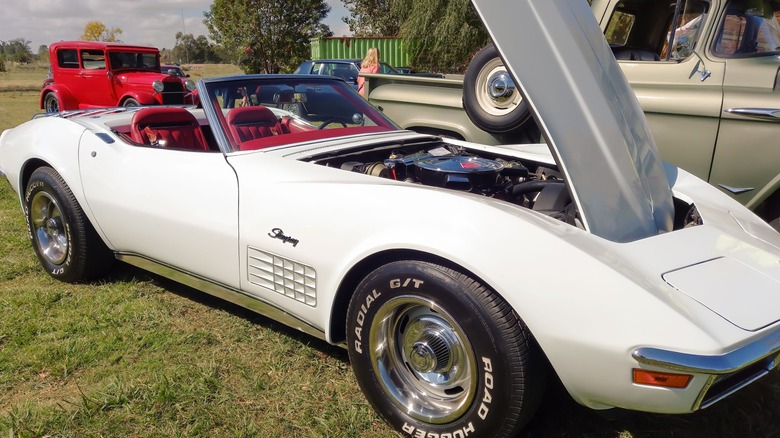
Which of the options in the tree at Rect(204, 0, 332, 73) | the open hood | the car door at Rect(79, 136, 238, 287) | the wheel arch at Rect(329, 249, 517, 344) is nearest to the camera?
the wheel arch at Rect(329, 249, 517, 344)

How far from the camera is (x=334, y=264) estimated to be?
7.02 ft

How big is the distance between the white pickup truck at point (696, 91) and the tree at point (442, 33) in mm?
14141

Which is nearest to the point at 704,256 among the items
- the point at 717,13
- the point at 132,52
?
the point at 717,13

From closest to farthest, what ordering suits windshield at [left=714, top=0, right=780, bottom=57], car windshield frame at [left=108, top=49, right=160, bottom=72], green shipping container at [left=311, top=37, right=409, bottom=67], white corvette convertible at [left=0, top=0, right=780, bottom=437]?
white corvette convertible at [left=0, top=0, right=780, bottom=437] < windshield at [left=714, top=0, right=780, bottom=57] < car windshield frame at [left=108, top=49, right=160, bottom=72] < green shipping container at [left=311, top=37, right=409, bottom=67]

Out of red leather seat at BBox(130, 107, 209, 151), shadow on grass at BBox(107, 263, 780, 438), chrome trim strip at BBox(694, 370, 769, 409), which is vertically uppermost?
red leather seat at BBox(130, 107, 209, 151)

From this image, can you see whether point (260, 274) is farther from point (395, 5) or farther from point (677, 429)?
point (395, 5)

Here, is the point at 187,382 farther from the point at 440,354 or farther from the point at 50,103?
the point at 50,103

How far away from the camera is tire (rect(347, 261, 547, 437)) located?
1.74 meters

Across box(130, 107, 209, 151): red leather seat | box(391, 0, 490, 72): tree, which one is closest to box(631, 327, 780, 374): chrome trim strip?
box(130, 107, 209, 151): red leather seat

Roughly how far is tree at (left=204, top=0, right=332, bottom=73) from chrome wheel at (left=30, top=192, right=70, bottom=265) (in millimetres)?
20013

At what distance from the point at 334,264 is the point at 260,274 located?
0.46 metres

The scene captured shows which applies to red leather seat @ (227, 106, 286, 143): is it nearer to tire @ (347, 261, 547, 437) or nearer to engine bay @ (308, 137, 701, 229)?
engine bay @ (308, 137, 701, 229)

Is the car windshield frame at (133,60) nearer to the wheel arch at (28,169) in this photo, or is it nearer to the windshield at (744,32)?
the wheel arch at (28,169)

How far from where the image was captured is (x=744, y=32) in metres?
3.83
